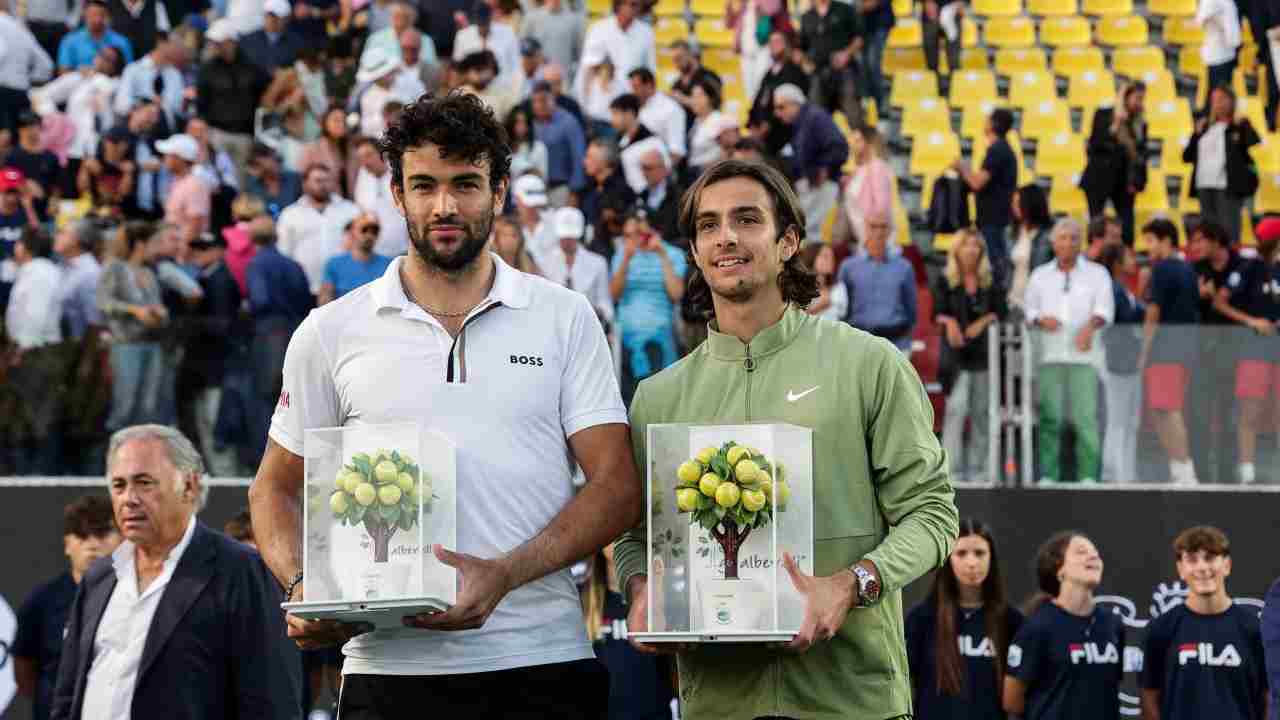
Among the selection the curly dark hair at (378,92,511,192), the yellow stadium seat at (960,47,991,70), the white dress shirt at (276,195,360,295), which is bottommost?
the curly dark hair at (378,92,511,192)

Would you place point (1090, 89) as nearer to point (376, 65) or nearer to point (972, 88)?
point (972, 88)

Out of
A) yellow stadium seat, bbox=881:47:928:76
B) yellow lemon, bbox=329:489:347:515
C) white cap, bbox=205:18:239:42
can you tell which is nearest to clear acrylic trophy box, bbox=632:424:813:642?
yellow lemon, bbox=329:489:347:515

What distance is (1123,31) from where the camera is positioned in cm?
2211

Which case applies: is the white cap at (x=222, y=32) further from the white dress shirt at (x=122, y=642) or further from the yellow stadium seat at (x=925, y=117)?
the white dress shirt at (x=122, y=642)

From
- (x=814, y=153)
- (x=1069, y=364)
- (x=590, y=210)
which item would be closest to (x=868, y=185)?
(x=814, y=153)

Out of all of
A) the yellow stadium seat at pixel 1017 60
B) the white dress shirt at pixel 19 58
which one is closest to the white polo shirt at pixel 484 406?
the white dress shirt at pixel 19 58

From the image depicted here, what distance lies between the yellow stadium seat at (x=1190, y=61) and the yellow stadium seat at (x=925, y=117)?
8.66 ft

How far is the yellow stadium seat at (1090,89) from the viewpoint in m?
21.1

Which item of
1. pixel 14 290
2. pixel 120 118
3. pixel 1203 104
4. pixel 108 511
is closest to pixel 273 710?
pixel 108 511

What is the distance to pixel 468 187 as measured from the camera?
452 cm

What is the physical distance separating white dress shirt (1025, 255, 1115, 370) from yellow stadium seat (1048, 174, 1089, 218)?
5.54m

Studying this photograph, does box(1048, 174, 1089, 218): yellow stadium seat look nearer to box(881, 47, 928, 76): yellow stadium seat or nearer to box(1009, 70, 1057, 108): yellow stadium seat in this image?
box(1009, 70, 1057, 108): yellow stadium seat

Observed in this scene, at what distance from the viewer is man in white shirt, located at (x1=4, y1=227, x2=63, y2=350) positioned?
40.1 ft

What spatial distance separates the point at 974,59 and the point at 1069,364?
1066 centimetres
